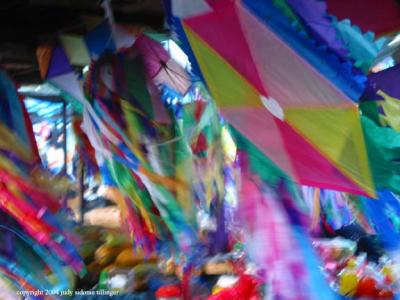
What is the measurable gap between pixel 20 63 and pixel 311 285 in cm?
133

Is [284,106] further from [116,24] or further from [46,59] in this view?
[46,59]

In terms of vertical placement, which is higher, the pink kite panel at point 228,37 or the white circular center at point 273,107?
the pink kite panel at point 228,37

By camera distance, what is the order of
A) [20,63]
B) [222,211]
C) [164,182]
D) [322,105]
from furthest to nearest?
1. [20,63]
2. [222,211]
3. [164,182]
4. [322,105]

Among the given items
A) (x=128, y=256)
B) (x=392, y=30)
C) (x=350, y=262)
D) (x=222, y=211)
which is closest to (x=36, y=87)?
(x=128, y=256)

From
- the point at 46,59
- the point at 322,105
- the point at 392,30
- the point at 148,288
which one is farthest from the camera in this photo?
the point at 148,288

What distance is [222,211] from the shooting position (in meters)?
1.47

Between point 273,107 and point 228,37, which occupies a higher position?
point 228,37

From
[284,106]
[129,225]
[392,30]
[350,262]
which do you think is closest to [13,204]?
[129,225]

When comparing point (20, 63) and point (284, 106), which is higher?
point (20, 63)

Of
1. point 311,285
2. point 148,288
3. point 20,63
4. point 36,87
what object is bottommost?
point 148,288

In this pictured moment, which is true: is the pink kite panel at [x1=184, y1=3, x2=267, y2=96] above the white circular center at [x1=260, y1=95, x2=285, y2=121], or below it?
above

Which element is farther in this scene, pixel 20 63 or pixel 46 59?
pixel 20 63

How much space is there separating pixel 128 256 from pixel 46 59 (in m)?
Answer: 1.09

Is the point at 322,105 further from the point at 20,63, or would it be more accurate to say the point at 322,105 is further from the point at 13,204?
the point at 20,63
